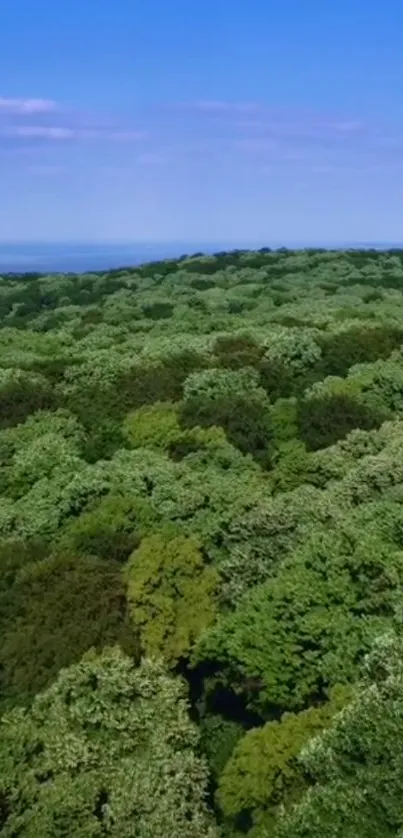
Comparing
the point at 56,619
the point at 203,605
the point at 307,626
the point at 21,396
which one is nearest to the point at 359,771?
the point at 307,626

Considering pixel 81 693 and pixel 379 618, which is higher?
pixel 379 618

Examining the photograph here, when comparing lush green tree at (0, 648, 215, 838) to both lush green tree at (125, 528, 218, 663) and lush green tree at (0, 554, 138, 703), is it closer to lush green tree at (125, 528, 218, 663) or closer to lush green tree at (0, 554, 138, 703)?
lush green tree at (0, 554, 138, 703)

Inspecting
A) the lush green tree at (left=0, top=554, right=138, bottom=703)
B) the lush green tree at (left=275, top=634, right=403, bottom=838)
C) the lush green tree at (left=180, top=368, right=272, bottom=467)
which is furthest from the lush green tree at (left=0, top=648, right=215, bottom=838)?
the lush green tree at (left=180, top=368, right=272, bottom=467)

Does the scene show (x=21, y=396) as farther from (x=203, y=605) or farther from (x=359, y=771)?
(x=359, y=771)

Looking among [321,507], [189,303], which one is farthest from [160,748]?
[189,303]

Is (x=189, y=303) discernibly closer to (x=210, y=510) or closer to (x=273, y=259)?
(x=273, y=259)
